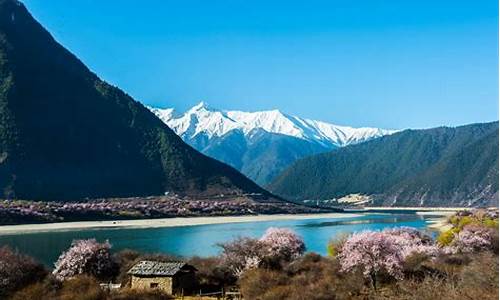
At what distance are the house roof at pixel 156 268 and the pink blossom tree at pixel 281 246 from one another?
6.78 m

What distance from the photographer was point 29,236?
263ft

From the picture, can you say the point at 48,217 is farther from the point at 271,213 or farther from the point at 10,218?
the point at 271,213

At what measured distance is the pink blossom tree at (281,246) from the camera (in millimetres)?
41781

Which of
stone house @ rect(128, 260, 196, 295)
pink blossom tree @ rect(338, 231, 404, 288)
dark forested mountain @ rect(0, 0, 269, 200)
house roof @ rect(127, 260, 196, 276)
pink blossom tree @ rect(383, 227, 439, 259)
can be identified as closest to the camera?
pink blossom tree @ rect(338, 231, 404, 288)

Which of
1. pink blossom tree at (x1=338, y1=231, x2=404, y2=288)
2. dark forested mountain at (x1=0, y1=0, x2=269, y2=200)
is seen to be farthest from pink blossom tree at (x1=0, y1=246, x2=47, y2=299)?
dark forested mountain at (x1=0, y1=0, x2=269, y2=200)

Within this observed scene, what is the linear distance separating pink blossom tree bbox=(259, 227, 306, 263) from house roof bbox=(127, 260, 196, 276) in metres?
6.78

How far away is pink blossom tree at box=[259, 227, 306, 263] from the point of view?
4178 centimetres

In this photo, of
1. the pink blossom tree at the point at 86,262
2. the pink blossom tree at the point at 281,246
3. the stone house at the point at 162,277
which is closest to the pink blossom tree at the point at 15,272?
the pink blossom tree at the point at 86,262

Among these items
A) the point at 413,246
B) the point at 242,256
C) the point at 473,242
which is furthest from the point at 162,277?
the point at 473,242

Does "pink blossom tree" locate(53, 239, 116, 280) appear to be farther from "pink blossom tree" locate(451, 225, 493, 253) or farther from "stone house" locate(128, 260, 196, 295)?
"pink blossom tree" locate(451, 225, 493, 253)

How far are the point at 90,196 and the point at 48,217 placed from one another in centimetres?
4505

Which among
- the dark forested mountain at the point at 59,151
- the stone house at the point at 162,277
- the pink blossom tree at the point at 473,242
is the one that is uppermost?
the dark forested mountain at the point at 59,151

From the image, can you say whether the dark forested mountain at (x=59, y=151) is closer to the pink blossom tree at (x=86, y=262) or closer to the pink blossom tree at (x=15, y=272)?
the pink blossom tree at (x=86, y=262)

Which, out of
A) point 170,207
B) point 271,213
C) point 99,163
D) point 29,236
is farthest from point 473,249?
point 99,163
